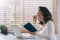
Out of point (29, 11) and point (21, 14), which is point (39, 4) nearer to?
point (29, 11)

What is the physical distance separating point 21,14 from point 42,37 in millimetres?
1133

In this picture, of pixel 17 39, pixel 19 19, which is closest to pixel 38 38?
pixel 17 39

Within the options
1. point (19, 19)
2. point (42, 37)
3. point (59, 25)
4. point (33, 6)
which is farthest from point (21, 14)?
point (42, 37)

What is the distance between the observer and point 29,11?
9.67ft

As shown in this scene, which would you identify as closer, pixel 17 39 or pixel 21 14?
pixel 17 39

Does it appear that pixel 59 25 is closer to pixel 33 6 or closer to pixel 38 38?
pixel 33 6

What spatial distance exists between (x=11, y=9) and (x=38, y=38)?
1241 mm

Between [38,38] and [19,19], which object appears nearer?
[38,38]

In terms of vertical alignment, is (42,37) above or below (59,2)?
below

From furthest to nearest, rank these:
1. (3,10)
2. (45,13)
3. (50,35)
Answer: (3,10) < (45,13) < (50,35)

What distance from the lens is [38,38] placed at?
75.7 inches

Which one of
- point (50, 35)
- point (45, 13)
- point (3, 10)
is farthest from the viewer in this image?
point (3, 10)

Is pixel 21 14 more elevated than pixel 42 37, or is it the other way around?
pixel 21 14

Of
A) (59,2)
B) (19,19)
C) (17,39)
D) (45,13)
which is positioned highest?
(59,2)
